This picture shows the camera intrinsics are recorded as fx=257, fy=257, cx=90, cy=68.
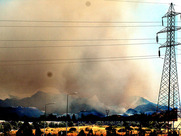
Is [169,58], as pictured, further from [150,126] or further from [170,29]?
[150,126]

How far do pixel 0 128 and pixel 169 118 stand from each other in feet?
301

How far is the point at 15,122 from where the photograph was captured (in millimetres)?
165875

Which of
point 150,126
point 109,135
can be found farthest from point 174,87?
point 150,126

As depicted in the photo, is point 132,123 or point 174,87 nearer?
point 174,87

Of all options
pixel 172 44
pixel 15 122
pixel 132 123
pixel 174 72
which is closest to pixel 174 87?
pixel 174 72

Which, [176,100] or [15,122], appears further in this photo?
[15,122]

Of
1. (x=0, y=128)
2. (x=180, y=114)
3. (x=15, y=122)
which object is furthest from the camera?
(x=15, y=122)

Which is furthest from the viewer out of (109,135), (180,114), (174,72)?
(109,135)

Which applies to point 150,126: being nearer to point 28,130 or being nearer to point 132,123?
point 132,123

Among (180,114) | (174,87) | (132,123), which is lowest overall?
(132,123)

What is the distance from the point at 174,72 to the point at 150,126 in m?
87.7

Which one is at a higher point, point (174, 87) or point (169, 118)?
point (174, 87)

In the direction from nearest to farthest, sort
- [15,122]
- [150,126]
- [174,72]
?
1. [174,72]
2. [150,126]
3. [15,122]

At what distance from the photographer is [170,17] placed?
234ft
